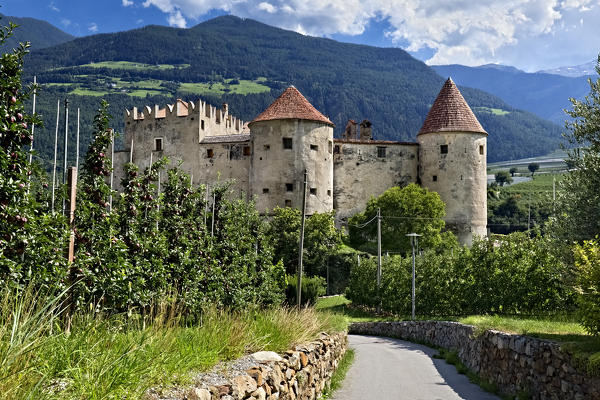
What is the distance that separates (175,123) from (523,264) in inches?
1722

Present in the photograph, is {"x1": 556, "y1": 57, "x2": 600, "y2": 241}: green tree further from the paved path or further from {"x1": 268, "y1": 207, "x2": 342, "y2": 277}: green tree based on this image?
{"x1": 268, "y1": 207, "x2": 342, "y2": 277}: green tree

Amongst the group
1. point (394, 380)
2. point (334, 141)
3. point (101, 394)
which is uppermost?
point (334, 141)

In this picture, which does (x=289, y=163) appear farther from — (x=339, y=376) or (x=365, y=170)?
(x=339, y=376)

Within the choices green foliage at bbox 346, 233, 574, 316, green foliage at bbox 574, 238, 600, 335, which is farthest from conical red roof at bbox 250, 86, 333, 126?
green foliage at bbox 574, 238, 600, 335

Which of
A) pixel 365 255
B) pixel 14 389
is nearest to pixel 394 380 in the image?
pixel 14 389

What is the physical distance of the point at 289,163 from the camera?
171ft

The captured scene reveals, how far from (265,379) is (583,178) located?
34.5 ft

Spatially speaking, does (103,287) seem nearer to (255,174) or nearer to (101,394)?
(101,394)

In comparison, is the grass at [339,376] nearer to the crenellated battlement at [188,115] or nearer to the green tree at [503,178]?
the crenellated battlement at [188,115]

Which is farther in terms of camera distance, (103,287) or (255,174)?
(255,174)

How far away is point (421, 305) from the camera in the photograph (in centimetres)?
2912

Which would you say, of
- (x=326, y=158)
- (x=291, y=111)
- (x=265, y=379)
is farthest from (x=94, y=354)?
(x=326, y=158)

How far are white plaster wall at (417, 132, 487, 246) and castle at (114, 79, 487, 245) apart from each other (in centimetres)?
9

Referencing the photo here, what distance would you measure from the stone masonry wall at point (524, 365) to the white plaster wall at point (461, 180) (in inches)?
1464
